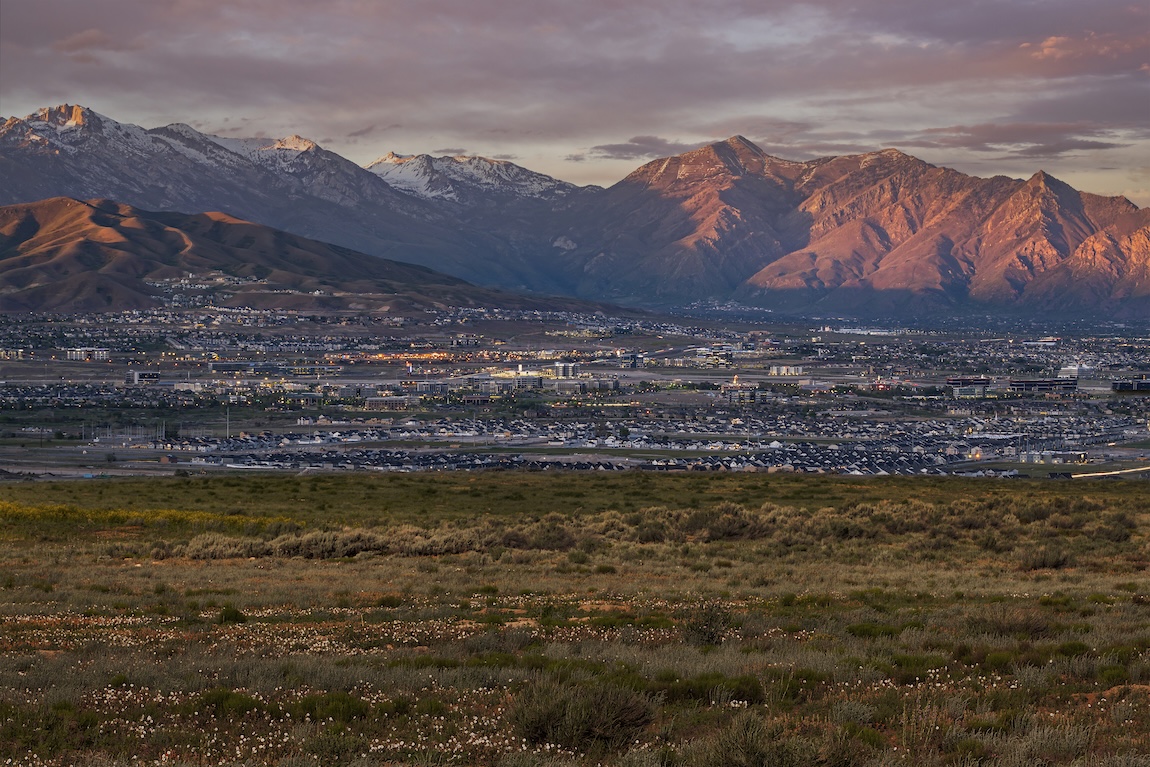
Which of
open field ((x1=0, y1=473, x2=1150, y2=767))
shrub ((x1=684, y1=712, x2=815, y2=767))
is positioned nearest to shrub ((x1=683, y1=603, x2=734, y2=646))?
open field ((x1=0, y1=473, x2=1150, y2=767))

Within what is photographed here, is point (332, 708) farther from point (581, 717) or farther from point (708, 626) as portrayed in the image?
point (708, 626)

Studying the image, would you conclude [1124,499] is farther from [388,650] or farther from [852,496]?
[388,650]

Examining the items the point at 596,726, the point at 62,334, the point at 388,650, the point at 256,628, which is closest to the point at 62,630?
the point at 256,628

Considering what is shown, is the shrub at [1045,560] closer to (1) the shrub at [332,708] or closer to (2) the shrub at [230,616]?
(2) the shrub at [230,616]

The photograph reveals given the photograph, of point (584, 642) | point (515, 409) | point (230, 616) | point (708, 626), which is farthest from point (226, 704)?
point (515, 409)

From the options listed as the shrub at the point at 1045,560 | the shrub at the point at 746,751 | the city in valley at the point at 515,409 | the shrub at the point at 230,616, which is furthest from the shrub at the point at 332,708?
the city in valley at the point at 515,409

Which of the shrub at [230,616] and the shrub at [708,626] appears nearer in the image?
the shrub at [708,626]
